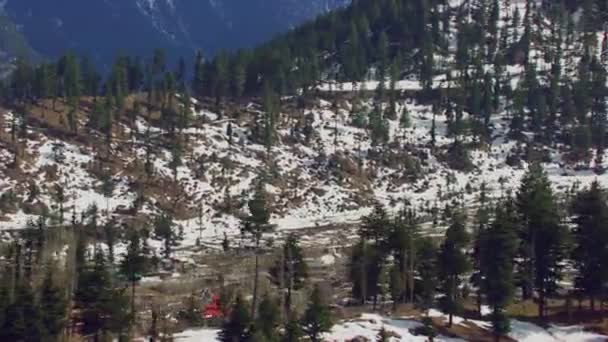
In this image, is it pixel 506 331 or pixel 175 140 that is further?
pixel 175 140

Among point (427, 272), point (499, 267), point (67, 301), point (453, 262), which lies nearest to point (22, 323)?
point (67, 301)

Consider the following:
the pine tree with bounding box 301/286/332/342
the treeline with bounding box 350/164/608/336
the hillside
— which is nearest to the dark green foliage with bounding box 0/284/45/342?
the hillside

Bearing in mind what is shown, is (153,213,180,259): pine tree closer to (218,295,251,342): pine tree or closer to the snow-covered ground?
the snow-covered ground

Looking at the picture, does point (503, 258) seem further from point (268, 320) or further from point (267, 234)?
point (267, 234)

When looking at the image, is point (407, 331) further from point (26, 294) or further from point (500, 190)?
point (500, 190)

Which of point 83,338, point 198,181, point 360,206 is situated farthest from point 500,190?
point 83,338

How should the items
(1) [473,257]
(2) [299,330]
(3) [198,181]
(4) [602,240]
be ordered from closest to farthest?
(2) [299,330], (4) [602,240], (1) [473,257], (3) [198,181]

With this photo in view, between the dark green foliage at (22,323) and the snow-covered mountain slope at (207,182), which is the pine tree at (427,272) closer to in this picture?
the dark green foliage at (22,323)

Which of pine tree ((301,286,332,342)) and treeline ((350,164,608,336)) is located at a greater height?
treeline ((350,164,608,336))

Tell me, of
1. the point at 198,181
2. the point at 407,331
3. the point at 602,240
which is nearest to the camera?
the point at 407,331
